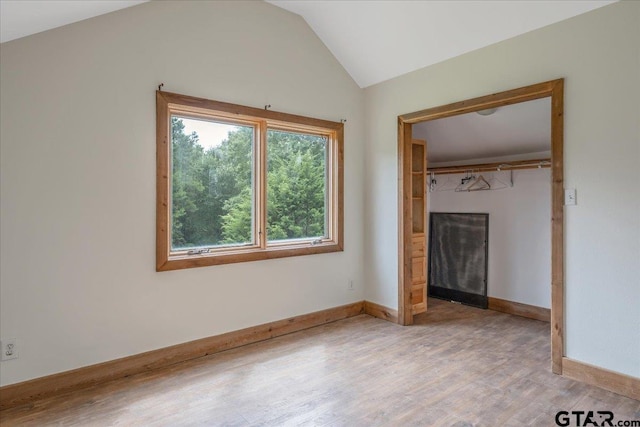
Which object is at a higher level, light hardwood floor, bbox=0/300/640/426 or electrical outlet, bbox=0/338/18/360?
electrical outlet, bbox=0/338/18/360

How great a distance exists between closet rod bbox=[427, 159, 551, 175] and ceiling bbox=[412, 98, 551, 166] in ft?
0.53

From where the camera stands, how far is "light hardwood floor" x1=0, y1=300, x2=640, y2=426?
2.32 m

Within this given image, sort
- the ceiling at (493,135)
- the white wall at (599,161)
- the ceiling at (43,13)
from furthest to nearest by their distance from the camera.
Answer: the ceiling at (493,135) → the white wall at (599,161) → the ceiling at (43,13)

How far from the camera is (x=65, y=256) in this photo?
264 cm

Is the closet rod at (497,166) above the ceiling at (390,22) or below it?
below

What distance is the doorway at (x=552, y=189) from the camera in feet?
9.44

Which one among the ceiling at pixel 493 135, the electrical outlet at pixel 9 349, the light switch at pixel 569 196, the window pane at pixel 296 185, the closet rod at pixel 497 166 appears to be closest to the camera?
the electrical outlet at pixel 9 349

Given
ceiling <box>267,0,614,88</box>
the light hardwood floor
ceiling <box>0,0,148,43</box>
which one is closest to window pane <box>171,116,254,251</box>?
ceiling <box>0,0,148,43</box>

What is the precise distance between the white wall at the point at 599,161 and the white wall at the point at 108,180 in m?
2.30

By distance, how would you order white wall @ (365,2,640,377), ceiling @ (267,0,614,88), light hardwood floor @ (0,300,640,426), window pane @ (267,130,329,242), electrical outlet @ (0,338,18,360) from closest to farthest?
light hardwood floor @ (0,300,640,426)
electrical outlet @ (0,338,18,360)
white wall @ (365,2,640,377)
ceiling @ (267,0,614,88)
window pane @ (267,130,329,242)

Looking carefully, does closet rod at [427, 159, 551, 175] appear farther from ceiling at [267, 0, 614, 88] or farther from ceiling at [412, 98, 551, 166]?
ceiling at [267, 0, 614, 88]

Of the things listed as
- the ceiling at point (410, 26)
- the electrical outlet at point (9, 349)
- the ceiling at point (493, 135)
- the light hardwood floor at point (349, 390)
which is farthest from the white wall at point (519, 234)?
the electrical outlet at point (9, 349)

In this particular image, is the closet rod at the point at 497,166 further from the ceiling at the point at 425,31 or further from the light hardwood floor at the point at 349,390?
the light hardwood floor at the point at 349,390

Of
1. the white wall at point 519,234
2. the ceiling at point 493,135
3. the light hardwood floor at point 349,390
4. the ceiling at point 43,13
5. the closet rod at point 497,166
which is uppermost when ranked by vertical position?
the ceiling at point 43,13
